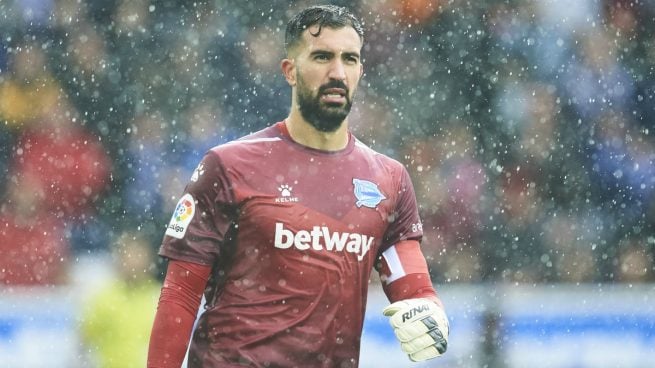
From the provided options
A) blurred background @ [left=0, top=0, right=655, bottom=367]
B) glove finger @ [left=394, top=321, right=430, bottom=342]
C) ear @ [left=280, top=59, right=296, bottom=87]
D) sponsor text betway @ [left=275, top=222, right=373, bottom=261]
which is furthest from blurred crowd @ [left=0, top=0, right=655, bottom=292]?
glove finger @ [left=394, top=321, right=430, bottom=342]

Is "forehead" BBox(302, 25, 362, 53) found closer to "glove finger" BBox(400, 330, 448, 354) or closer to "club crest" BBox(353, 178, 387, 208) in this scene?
"club crest" BBox(353, 178, 387, 208)

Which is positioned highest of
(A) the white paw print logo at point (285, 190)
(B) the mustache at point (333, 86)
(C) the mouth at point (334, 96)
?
(B) the mustache at point (333, 86)

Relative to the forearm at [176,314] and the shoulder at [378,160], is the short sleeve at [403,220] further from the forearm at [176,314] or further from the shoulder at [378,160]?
the forearm at [176,314]

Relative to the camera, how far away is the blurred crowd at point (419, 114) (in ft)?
26.4

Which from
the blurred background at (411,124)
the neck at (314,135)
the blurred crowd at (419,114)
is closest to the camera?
the neck at (314,135)

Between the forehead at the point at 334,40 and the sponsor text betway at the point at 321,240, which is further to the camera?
the forehead at the point at 334,40

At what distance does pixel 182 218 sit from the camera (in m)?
3.34

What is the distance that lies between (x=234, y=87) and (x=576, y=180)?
9.14 feet

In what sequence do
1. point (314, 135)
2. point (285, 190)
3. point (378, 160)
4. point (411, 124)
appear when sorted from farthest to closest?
1. point (411, 124)
2. point (378, 160)
3. point (314, 135)
4. point (285, 190)

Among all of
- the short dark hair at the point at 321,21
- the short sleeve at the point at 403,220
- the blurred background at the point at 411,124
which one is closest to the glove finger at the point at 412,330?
the short sleeve at the point at 403,220

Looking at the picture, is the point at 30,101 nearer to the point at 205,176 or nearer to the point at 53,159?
the point at 53,159

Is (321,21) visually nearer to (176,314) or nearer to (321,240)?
(321,240)

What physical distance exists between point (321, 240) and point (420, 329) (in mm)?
412

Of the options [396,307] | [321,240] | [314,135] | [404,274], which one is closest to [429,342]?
[396,307]
